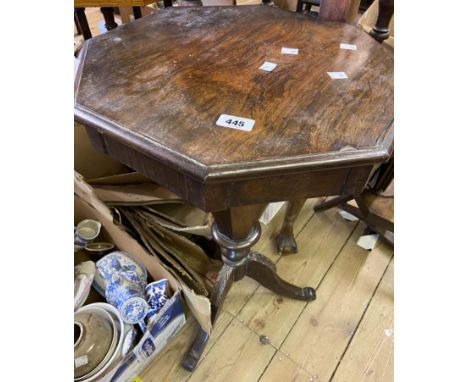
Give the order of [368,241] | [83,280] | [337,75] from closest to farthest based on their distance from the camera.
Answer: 1. [337,75]
2. [83,280]
3. [368,241]

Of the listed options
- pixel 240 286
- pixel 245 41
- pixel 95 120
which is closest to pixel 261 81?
pixel 245 41

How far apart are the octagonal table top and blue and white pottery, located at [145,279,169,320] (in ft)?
1.66

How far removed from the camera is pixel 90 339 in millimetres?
838

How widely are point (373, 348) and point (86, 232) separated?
1.01 m

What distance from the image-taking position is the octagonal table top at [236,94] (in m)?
0.55

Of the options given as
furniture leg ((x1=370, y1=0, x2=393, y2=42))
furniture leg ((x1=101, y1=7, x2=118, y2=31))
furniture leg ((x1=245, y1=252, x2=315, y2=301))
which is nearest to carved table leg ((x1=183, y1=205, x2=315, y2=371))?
furniture leg ((x1=245, y1=252, x2=315, y2=301))

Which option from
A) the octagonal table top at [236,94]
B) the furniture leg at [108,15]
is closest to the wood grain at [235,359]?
the octagonal table top at [236,94]

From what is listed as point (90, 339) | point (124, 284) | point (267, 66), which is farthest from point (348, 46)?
point (90, 339)

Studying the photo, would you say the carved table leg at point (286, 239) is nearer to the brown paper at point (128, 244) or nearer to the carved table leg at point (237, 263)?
the carved table leg at point (237, 263)

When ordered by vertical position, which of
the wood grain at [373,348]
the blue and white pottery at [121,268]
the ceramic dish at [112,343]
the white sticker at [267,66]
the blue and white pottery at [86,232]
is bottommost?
the wood grain at [373,348]

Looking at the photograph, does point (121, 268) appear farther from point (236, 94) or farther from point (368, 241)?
point (368, 241)

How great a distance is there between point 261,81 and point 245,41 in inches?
9.1

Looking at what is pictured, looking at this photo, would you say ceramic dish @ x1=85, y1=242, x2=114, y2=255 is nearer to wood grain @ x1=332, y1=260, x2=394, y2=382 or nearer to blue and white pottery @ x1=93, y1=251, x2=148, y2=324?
blue and white pottery @ x1=93, y1=251, x2=148, y2=324
